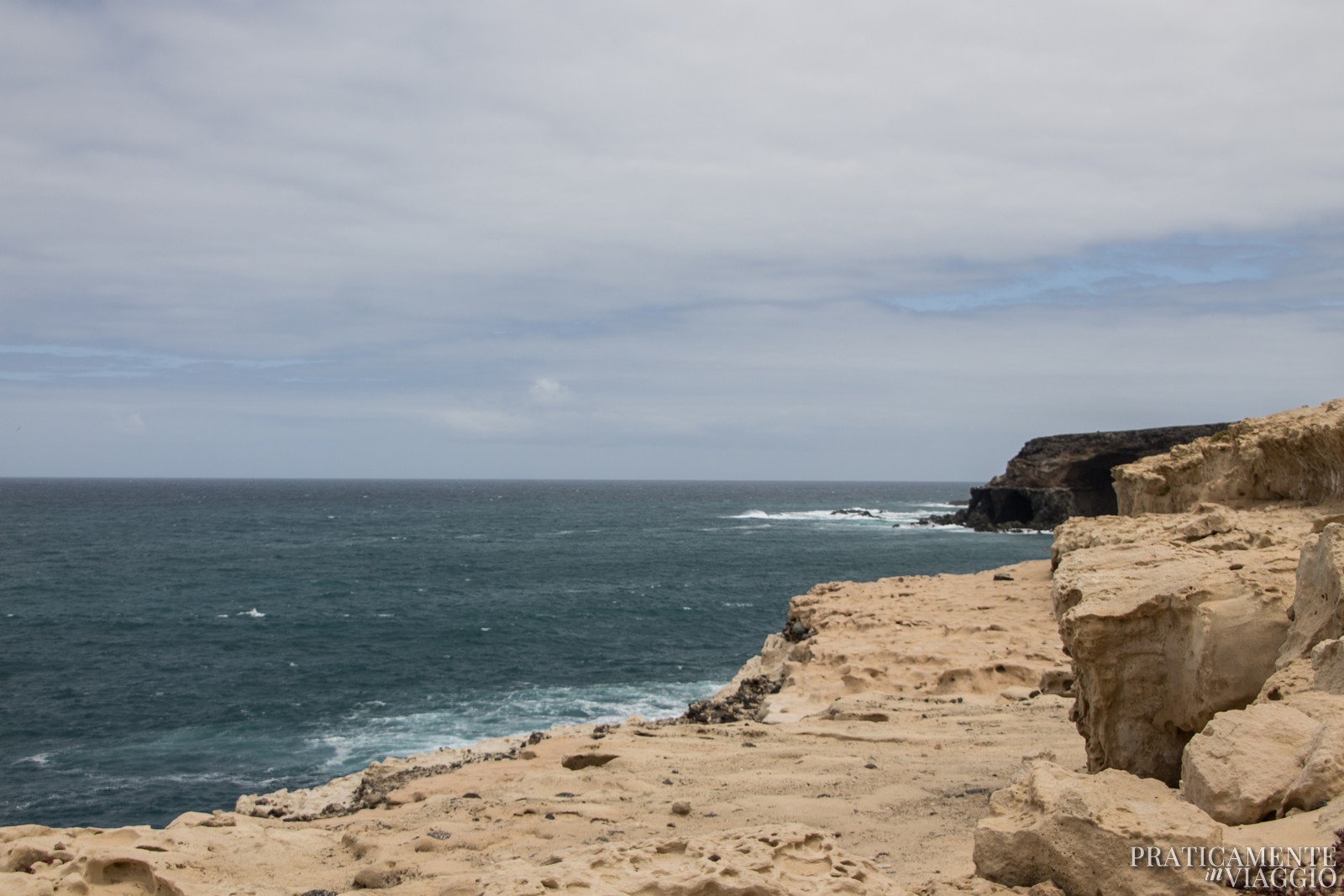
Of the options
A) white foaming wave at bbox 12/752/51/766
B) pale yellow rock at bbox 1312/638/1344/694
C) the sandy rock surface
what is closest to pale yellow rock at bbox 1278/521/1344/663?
pale yellow rock at bbox 1312/638/1344/694

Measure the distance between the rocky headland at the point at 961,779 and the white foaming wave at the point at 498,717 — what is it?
21.1 feet

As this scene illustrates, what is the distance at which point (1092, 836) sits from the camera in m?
4.15

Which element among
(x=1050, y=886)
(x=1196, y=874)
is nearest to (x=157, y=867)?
(x=1050, y=886)

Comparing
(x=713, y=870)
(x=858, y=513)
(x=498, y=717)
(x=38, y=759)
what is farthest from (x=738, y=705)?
(x=858, y=513)

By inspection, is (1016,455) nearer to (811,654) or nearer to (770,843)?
(811,654)

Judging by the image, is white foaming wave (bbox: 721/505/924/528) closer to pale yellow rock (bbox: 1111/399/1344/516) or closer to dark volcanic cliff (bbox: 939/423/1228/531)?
dark volcanic cliff (bbox: 939/423/1228/531)

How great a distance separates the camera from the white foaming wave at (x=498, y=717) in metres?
18.7

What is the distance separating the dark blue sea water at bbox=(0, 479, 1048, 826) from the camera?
737 inches

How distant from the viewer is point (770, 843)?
486 centimetres

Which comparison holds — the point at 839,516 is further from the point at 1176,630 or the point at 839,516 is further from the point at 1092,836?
the point at 1092,836

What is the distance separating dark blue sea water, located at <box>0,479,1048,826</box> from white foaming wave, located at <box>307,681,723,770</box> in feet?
0.28

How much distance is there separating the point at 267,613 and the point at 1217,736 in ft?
116

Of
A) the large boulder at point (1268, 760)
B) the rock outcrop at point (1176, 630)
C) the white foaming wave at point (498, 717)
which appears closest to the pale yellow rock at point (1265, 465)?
the rock outcrop at point (1176, 630)

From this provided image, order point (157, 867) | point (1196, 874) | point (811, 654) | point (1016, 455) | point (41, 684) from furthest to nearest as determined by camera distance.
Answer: point (1016, 455) < point (41, 684) < point (811, 654) < point (157, 867) < point (1196, 874)
